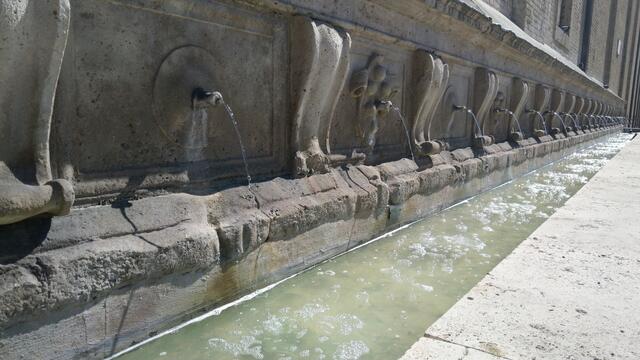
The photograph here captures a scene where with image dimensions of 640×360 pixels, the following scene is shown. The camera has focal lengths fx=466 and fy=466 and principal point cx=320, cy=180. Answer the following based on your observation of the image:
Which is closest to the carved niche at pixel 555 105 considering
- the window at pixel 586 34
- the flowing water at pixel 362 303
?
the flowing water at pixel 362 303

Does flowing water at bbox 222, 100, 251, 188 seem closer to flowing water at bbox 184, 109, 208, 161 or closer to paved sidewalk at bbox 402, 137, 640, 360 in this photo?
flowing water at bbox 184, 109, 208, 161

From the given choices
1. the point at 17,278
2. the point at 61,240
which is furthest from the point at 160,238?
the point at 17,278

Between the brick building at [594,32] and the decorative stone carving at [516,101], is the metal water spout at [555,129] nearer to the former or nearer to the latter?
the brick building at [594,32]

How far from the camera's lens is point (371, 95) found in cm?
353

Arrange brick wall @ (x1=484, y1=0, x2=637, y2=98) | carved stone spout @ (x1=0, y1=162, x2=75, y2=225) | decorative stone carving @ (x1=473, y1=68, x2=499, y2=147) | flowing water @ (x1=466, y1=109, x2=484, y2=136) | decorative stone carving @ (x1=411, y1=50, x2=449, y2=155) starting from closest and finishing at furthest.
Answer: carved stone spout @ (x1=0, y1=162, x2=75, y2=225)
decorative stone carving @ (x1=411, y1=50, x2=449, y2=155)
flowing water @ (x1=466, y1=109, x2=484, y2=136)
decorative stone carving @ (x1=473, y1=68, x2=499, y2=147)
brick wall @ (x1=484, y1=0, x2=637, y2=98)

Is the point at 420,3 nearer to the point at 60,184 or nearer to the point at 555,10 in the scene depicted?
the point at 60,184

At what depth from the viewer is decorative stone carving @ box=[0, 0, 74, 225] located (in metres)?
1.46

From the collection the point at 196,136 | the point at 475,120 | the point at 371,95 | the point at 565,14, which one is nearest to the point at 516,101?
the point at 475,120

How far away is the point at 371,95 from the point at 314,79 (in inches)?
34.1

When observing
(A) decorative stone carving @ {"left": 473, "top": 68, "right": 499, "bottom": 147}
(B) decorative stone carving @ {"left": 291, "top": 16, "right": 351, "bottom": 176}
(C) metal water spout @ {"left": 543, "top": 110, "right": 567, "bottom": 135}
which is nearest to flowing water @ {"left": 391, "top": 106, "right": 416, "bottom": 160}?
(B) decorative stone carving @ {"left": 291, "top": 16, "right": 351, "bottom": 176}

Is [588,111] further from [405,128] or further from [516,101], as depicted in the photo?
[405,128]

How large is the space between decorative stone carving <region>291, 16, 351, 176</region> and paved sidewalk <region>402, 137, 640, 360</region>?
4.08 feet

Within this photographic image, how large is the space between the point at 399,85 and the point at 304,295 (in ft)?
7.46

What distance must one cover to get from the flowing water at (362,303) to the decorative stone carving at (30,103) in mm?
715
